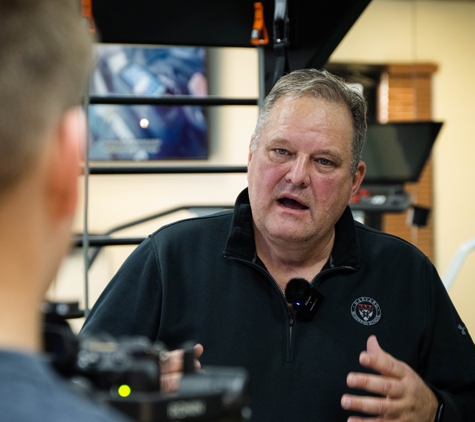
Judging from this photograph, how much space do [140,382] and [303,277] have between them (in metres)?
1.17

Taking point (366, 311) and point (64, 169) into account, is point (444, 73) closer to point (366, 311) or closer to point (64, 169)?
point (366, 311)

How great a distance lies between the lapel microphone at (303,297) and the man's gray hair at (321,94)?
404mm

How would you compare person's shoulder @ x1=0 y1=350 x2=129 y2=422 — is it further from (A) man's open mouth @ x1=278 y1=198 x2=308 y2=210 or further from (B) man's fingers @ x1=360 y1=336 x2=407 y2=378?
(A) man's open mouth @ x1=278 y1=198 x2=308 y2=210

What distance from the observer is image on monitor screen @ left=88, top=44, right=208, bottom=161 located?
223 inches

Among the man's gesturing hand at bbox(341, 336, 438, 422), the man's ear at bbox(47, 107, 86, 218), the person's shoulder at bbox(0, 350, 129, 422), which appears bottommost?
the man's gesturing hand at bbox(341, 336, 438, 422)

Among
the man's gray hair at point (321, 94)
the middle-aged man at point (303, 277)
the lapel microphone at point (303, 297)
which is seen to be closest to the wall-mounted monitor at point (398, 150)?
the man's gray hair at point (321, 94)

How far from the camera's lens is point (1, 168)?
54 centimetres

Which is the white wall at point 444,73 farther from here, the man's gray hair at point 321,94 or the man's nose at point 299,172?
the man's nose at point 299,172

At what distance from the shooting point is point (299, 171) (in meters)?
1.77

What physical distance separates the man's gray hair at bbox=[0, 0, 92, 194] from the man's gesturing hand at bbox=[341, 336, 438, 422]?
101 centimetres

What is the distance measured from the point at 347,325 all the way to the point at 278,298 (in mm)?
199

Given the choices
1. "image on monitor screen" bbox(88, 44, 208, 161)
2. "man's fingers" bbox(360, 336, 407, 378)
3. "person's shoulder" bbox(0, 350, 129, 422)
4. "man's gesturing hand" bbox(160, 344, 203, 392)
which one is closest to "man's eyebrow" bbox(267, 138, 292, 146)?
"man's fingers" bbox(360, 336, 407, 378)

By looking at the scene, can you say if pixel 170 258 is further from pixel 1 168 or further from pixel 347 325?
pixel 1 168

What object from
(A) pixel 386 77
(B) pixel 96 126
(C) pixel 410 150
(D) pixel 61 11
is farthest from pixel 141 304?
(A) pixel 386 77
